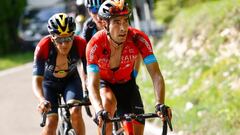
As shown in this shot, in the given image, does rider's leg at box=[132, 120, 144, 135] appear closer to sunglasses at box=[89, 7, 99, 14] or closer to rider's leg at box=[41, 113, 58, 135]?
rider's leg at box=[41, 113, 58, 135]

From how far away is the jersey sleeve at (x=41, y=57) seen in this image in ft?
27.1

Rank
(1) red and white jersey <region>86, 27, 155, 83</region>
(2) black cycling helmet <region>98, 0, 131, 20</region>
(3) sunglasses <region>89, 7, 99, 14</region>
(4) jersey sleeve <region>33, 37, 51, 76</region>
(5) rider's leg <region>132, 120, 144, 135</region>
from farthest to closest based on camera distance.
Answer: (3) sunglasses <region>89, 7, 99, 14</region> → (4) jersey sleeve <region>33, 37, 51, 76</region> → (5) rider's leg <region>132, 120, 144, 135</region> → (1) red and white jersey <region>86, 27, 155, 83</region> → (2) black cycling helmet <region>98, 0, 131, 20</region>

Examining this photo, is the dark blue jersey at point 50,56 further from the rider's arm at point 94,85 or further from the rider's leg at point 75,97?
the rider's arm at point 94,85

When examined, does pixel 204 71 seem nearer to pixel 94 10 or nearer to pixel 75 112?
pixel 94 10

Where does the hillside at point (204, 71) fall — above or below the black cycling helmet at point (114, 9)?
below

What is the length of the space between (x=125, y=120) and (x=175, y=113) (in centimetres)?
514

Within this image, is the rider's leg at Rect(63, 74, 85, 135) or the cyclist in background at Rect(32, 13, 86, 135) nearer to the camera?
the cyclist in background at Rect(32, 13, 86, 135)

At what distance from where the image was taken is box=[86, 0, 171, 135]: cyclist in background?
22.2ft

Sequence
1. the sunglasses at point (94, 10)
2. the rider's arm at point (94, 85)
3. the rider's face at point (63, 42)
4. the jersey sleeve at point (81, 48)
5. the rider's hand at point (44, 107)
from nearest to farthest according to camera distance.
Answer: the rider's arm at point (94, 85), the rider's hand at point (44, 107), the rider's face at point (63, 42), the jersey sleeve at point (81, 48), the sunglasses at point (94, 10)

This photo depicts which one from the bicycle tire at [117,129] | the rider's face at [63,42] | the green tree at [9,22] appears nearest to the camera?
the bicycle tire at [117,129]

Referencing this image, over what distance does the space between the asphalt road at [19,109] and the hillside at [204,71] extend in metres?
0.84

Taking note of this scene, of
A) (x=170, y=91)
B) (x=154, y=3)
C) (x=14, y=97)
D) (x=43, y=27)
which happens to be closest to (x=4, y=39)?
(x=43, y=27)

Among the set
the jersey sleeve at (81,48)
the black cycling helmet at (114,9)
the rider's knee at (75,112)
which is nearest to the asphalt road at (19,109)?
the rider's knee at (75,112)

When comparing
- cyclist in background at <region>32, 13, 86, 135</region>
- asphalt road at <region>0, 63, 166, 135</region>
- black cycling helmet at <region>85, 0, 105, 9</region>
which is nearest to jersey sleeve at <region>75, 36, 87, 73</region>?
cyclist in background at <region>32, 13, 86, 135</region>
